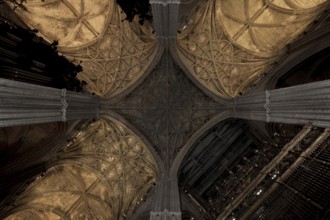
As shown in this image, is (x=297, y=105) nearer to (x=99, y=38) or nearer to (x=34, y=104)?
(x=34, y=104)

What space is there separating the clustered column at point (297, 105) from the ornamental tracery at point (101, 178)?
23.8ft

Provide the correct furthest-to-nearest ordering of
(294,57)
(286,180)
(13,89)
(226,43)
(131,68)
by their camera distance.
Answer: (131,68), (226,43), (294,57), (286,180), (13,89)

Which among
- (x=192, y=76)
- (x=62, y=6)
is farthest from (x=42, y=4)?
(x=192, y=76)

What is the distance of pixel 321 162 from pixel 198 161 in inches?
374

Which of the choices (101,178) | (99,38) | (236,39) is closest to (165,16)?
(236,39)

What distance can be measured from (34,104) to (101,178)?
8.99 m

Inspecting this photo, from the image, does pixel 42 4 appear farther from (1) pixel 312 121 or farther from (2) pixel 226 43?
(1) pixel 312 121

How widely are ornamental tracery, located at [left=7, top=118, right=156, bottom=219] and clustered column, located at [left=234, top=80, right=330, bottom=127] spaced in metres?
7.27

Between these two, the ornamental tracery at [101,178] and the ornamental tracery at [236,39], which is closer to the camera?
the ornamental tracery at [236,39]

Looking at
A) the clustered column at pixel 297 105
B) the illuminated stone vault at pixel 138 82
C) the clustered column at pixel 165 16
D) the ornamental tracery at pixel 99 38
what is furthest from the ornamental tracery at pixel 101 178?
the clustered column at pixel 297 105

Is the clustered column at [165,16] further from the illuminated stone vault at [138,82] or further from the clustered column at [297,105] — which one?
the clustered column at [297,105]

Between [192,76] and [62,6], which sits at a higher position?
[62,6]

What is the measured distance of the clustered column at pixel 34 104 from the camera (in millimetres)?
7266

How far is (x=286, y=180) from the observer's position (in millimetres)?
8984
